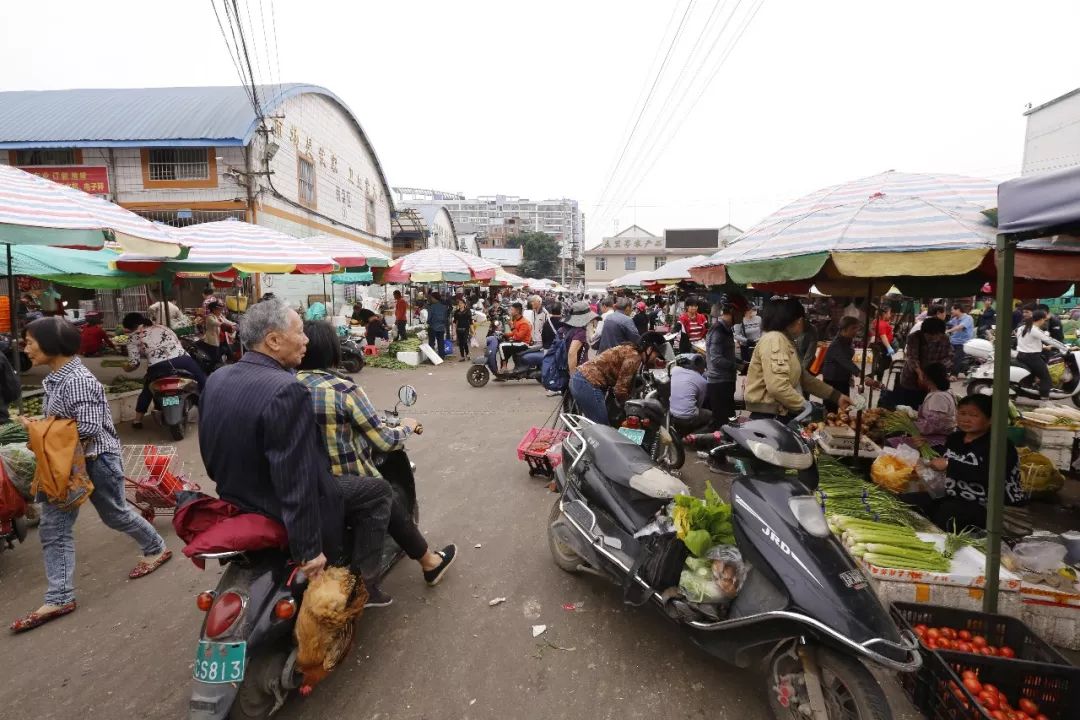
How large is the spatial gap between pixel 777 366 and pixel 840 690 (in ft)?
8.46

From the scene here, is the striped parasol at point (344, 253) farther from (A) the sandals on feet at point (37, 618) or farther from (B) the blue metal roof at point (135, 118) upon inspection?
(A) the sandals on feet at point (37, 618)

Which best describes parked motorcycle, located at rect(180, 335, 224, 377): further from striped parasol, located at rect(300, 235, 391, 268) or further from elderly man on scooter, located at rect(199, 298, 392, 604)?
elderly man on scooter, located at rect(199, 298, 392, 604)

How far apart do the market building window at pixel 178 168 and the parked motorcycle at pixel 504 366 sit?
33.2 feet

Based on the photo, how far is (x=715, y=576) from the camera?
2568 millimetres

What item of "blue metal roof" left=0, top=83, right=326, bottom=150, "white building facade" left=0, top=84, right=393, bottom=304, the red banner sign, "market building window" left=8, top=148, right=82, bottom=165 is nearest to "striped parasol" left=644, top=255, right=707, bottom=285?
"white building facade" left=0, top=84, right=393, bottom=304

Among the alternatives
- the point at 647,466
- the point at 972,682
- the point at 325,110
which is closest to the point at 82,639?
the point at 647,466

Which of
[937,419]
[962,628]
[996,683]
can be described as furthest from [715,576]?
[937,419]

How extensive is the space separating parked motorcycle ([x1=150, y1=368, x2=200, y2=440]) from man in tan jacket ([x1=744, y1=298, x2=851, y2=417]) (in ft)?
22.4

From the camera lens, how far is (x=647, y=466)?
3.32m

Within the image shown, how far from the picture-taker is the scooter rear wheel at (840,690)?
2049 mm

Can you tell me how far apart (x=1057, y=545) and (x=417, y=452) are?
5.74 meters

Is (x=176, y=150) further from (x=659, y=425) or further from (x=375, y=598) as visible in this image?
(x=375, y=598)

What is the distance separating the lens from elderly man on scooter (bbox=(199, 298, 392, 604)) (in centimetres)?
222

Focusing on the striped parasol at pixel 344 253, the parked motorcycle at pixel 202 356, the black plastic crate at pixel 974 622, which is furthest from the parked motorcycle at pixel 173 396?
the black plastic crate at pixel 974 622
